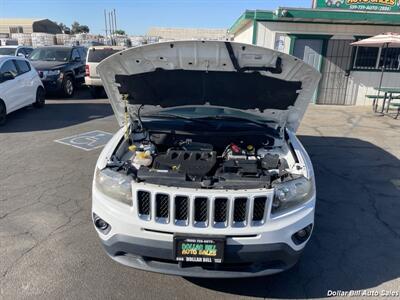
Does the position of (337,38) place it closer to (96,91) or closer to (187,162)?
(96,91)

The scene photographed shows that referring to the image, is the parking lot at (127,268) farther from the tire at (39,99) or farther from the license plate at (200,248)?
the tire at (39,99)

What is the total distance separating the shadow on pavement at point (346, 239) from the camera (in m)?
2.92

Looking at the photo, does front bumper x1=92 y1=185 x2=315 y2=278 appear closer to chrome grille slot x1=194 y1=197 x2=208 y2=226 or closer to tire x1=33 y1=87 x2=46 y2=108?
chrome grille slot x1=194 y1=197 x2=208 y2=226

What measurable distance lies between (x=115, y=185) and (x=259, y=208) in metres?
1.15

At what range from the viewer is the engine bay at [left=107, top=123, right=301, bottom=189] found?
2627 millimetres

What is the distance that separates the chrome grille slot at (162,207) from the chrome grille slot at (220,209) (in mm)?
370

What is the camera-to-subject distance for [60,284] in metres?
2.85

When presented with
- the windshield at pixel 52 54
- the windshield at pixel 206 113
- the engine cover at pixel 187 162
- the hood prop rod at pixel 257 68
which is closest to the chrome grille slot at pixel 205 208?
the engine cover at pixel 187 162

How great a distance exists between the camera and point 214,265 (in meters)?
2.50

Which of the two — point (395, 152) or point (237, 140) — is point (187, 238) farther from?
point (395, 152)

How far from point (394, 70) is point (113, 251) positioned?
12.7 m

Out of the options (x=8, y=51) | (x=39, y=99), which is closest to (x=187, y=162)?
(x=39, y=99)

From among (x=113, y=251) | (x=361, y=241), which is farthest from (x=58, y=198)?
(x=361, y=241)

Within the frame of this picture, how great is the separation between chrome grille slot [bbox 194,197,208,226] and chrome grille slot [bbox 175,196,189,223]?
0.07 meters
